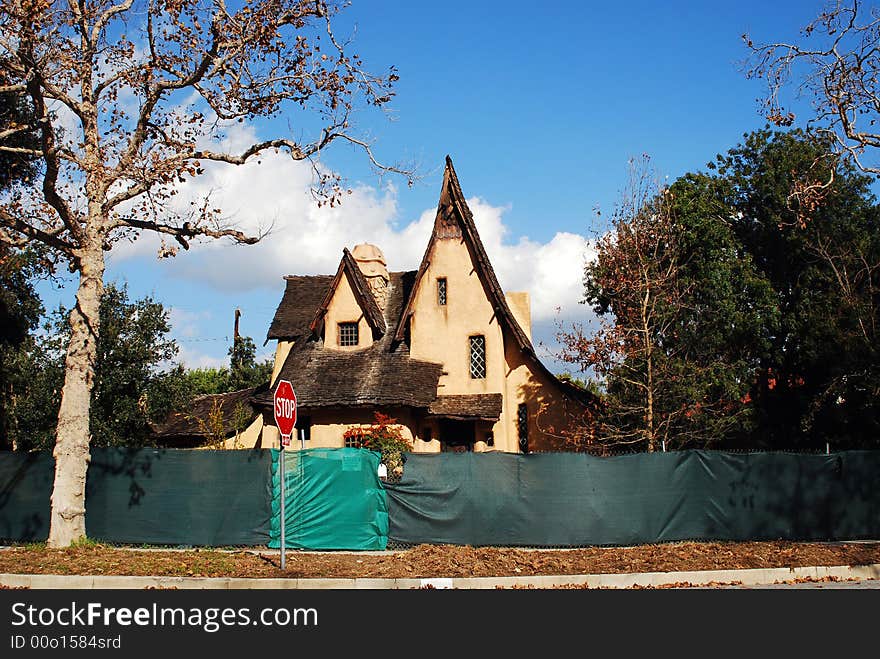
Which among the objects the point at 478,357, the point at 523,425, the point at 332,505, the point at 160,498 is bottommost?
the point at 332,505

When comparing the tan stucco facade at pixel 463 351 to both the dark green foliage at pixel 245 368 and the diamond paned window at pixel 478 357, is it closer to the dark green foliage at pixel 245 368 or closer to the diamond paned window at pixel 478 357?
the diamond paned window at pixel 478 357

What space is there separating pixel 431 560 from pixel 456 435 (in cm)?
1485

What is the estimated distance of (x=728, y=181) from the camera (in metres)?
35.3

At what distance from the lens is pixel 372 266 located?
33938mm

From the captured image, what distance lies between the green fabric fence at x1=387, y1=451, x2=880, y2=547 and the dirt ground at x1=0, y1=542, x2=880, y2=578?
0.72 meters

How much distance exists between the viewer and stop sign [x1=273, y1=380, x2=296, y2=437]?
14.2 m

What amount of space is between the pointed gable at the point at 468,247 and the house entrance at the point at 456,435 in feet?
11.6

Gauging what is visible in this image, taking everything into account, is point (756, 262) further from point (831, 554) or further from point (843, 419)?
point (831, 554)

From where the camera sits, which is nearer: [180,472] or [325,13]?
[325,13]

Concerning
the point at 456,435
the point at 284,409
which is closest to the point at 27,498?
the point at 284,409

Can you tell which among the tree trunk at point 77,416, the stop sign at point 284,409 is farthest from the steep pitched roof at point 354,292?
the stop sign at point 284,409

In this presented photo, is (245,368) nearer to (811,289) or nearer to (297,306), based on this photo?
(297,306)
